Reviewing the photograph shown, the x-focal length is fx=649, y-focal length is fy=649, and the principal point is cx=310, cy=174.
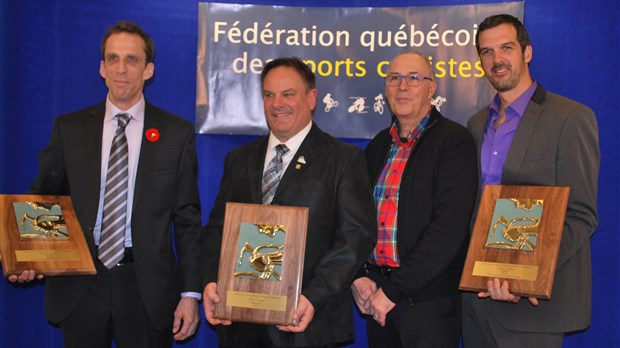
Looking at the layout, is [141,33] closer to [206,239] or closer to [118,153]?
[118,153]

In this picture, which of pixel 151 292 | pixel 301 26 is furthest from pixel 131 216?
pixel 301 26

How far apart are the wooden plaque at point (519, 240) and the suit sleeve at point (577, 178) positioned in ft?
0.53

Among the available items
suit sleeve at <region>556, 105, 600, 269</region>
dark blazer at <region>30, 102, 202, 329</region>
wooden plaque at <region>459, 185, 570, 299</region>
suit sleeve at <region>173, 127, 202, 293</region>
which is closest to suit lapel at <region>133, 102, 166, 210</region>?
dark blazer at <region>30, 102, 202, 329</region>

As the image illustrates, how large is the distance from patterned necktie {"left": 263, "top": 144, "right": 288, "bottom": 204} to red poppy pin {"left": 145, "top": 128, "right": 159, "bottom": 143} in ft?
2.01

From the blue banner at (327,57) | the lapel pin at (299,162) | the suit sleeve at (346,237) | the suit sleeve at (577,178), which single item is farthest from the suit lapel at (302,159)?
the blue banner at (327,57)

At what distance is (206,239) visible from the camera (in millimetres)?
2891

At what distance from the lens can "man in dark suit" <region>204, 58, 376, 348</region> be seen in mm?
2631

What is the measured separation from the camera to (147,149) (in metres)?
3.05

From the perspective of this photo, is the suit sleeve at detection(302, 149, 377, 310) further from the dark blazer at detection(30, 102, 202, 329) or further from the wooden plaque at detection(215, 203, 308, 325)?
the dark blazer at detection(30, 102, 202, 329)

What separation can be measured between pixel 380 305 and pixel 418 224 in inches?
15.3

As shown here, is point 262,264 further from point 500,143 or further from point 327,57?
point 327,57

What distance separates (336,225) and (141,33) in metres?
1.35

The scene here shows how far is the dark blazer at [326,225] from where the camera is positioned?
2631 mm

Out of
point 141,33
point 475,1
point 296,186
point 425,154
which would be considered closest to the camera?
point 296,186
